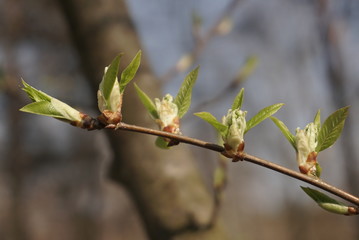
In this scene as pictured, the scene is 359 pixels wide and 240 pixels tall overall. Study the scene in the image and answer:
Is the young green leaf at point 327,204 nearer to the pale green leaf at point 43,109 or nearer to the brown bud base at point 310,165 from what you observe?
the brown bud base at point 310,165

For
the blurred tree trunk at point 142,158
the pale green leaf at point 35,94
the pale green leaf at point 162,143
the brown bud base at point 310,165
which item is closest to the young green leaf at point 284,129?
the brown bud base at point 310,165

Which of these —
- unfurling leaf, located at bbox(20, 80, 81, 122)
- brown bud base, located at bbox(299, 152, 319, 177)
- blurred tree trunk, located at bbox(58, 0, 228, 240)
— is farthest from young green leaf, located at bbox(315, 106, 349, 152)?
blurred tree trunk, located at bbox(58, 0, 228, 240)

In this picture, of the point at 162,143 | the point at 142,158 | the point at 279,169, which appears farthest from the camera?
the point at 142,158

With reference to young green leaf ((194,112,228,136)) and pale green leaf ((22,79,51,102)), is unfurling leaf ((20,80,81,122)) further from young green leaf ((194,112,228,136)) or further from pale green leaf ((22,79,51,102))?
young green leaf ((194,112,228,136))

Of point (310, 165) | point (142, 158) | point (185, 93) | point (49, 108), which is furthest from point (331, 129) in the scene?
point (142, 158)

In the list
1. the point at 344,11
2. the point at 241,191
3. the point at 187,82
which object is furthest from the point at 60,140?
the point at 241,191

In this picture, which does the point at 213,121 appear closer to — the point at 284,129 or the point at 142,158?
the point at 284,129

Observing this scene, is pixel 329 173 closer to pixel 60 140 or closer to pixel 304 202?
pixel 304 202

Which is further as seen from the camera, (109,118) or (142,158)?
(142,158)
